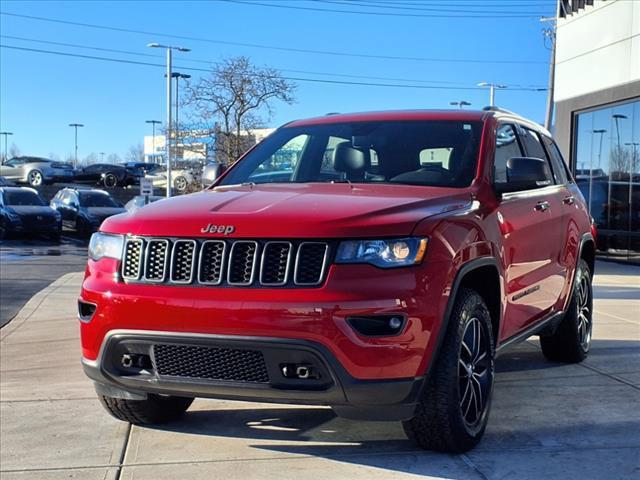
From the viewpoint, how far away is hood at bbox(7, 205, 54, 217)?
80.9ft

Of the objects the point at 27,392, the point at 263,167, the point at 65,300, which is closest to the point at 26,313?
the point at 65,300

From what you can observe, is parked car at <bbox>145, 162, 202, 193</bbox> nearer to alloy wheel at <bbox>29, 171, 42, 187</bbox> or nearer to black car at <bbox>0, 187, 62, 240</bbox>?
black car at <bbox>0, 187, 62, 240</bbox>

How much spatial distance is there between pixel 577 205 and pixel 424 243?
3177 millimetres

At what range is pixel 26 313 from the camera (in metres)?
10.2

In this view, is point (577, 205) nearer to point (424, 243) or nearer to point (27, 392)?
point (424, 243)

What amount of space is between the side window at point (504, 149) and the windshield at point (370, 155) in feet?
0.66

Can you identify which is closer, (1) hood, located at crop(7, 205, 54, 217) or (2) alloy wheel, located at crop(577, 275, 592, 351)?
(2) alloy wheel, located at crop(577, 275, 592, 351)

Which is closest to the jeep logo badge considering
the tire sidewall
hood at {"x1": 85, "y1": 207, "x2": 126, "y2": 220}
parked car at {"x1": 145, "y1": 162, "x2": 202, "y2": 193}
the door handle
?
the tire sidewall

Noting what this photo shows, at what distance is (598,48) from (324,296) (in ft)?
54.6

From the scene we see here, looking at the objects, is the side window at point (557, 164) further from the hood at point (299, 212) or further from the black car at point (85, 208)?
the black car at point (85, 208)

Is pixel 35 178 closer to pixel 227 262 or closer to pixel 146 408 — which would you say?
pixel 146 408

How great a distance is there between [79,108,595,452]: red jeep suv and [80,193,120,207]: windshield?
24.2 metres

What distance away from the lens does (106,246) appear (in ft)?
12.8

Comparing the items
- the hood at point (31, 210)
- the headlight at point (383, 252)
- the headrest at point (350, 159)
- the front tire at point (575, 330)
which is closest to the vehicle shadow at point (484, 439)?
the front tire at point (575, 330)
